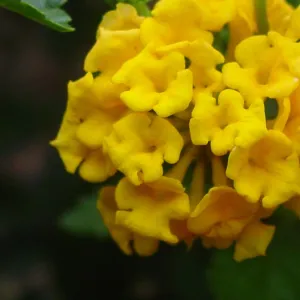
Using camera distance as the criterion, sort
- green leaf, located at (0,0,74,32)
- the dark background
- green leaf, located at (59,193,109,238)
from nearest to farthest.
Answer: green leaf, located at (0,0,74,32) < green leaf, located at (59,193,109,238) < the dark background

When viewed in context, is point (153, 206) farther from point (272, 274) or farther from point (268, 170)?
point (272, 274)

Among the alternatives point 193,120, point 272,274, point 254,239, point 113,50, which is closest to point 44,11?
point 113,50

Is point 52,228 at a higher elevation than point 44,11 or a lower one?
lower

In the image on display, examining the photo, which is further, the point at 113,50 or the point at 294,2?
the point at 294,2

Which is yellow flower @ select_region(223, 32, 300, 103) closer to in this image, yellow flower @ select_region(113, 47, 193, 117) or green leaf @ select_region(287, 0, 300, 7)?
yellow flower @ select_region(113, 47, 193, 117)

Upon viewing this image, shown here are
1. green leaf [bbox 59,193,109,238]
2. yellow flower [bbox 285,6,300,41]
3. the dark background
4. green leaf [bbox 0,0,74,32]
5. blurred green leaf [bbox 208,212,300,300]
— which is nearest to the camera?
green leaf [bbox 0,0,74,32]

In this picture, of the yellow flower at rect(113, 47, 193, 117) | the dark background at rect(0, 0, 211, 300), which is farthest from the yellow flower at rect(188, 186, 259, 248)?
the dark background at rect(0, 0, 211, 300)
